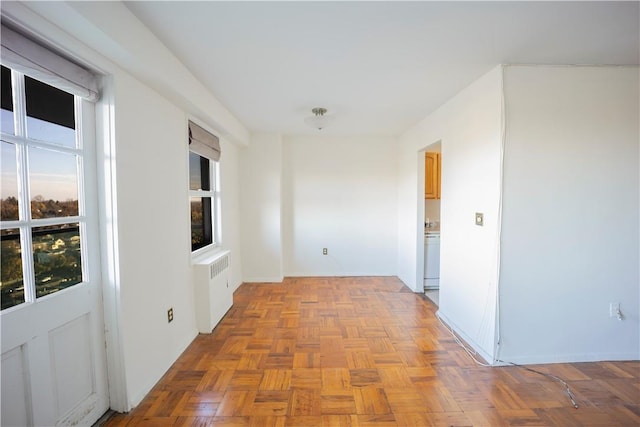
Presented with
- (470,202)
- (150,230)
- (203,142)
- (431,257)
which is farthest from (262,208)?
(470,202)

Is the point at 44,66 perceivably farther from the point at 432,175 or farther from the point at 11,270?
the point at 432,175

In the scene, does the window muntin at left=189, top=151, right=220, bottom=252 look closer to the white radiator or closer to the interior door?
the white radiator

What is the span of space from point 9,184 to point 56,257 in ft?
1.33

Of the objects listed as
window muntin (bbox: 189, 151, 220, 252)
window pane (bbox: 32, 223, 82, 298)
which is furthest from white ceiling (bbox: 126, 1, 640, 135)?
window pane (bbox: 32, 223, 82, 298)

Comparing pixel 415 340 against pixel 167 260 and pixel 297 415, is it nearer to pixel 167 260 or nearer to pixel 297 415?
pixel 297 415

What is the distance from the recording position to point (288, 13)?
1.46 meters

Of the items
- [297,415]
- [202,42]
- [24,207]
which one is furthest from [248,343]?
[202,42]

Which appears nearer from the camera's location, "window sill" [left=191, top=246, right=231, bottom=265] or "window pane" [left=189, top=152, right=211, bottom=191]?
"window sill" [left=191, top=246, right=231, bottom=265]

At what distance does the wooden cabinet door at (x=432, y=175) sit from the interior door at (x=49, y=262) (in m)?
4.02

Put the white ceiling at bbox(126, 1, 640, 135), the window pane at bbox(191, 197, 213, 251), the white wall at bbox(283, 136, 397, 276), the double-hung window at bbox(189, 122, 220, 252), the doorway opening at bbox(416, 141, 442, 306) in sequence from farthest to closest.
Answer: the white wall at bbox(283, 136, 397, 276), the doorway opening at bbox(416, 141, 442, 306), the window pane at bbox(191, 197, 213, 251), the double-hung window at bbox(189, 122, 220, 252), the white ceiling at bbox(126, 1, 640, 135)

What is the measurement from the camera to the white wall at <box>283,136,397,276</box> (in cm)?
452

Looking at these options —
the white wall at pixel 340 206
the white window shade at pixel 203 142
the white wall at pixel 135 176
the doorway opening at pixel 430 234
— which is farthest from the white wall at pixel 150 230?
the doorway opening at pixel 430 234

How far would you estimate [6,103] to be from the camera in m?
1.16

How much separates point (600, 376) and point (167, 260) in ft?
11.2
